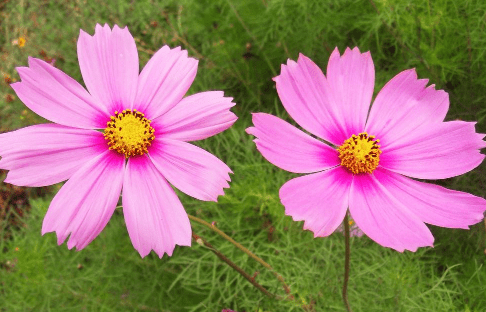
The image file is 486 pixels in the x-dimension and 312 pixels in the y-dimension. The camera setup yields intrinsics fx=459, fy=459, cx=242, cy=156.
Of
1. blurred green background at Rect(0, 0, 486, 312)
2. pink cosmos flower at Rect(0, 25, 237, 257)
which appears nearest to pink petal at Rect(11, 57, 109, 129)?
pink cosmos flower at Rect(0, 25, 237, 257)

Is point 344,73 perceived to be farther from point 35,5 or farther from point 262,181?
point 35,5

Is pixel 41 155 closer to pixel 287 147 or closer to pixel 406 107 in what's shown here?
pixel 287 147

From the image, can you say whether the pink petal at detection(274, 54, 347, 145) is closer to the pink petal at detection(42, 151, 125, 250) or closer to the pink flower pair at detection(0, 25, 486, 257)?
the pink flower pair at detection(0, 25, 486, 257)

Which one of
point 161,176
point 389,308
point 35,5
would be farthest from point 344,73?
point 35,5

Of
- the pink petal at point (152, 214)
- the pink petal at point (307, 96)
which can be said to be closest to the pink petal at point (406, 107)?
the pink petal at point (307, 96)

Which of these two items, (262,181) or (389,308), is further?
(262,181)

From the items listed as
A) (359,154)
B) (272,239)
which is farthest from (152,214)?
(272,239)

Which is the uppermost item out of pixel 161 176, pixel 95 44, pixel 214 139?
pixel 214 139
